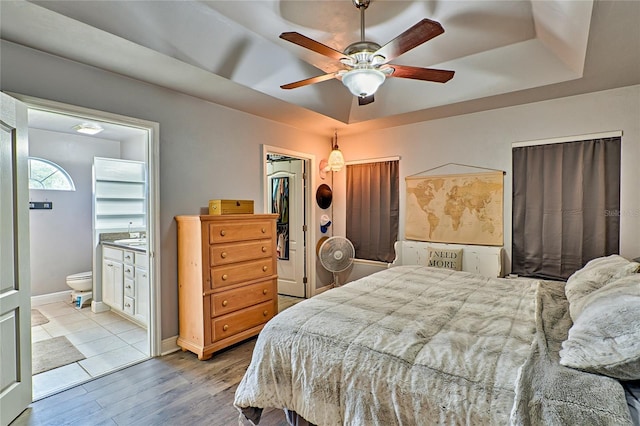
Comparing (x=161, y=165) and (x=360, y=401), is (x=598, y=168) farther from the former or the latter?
(x=161, y=165)

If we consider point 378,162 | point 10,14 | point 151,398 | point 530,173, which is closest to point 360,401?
point 151,398

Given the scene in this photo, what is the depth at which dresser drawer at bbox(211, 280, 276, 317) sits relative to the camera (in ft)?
9.22

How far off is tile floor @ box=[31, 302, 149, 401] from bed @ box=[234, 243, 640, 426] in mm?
1570

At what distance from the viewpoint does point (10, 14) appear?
5.86 ft

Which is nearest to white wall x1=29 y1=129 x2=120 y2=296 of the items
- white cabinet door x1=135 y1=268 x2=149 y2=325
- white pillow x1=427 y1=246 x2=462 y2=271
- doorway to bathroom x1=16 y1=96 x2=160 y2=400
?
doorway to bathroom x1=16 y1=96 x2=160 y2=400

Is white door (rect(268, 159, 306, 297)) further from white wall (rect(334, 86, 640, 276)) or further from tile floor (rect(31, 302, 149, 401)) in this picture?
tile floor (rect(31, 302, 149, 401))

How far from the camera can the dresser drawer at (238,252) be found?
2796 millimetres

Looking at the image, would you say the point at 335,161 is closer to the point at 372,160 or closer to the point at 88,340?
the point at 372,160

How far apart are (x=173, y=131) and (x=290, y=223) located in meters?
2.25

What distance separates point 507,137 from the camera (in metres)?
3.46

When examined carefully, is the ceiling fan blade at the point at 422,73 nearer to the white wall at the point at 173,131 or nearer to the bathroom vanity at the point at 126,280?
the white wall at the point at 173,131

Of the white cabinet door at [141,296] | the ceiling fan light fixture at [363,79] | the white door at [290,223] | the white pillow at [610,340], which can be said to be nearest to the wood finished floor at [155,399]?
the white cabinet door at [141,296]

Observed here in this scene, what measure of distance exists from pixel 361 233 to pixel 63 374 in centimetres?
359

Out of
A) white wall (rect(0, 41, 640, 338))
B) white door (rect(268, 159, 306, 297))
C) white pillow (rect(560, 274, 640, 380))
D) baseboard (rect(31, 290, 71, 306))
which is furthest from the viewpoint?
white door (rect(268, 159, 306, 297))
